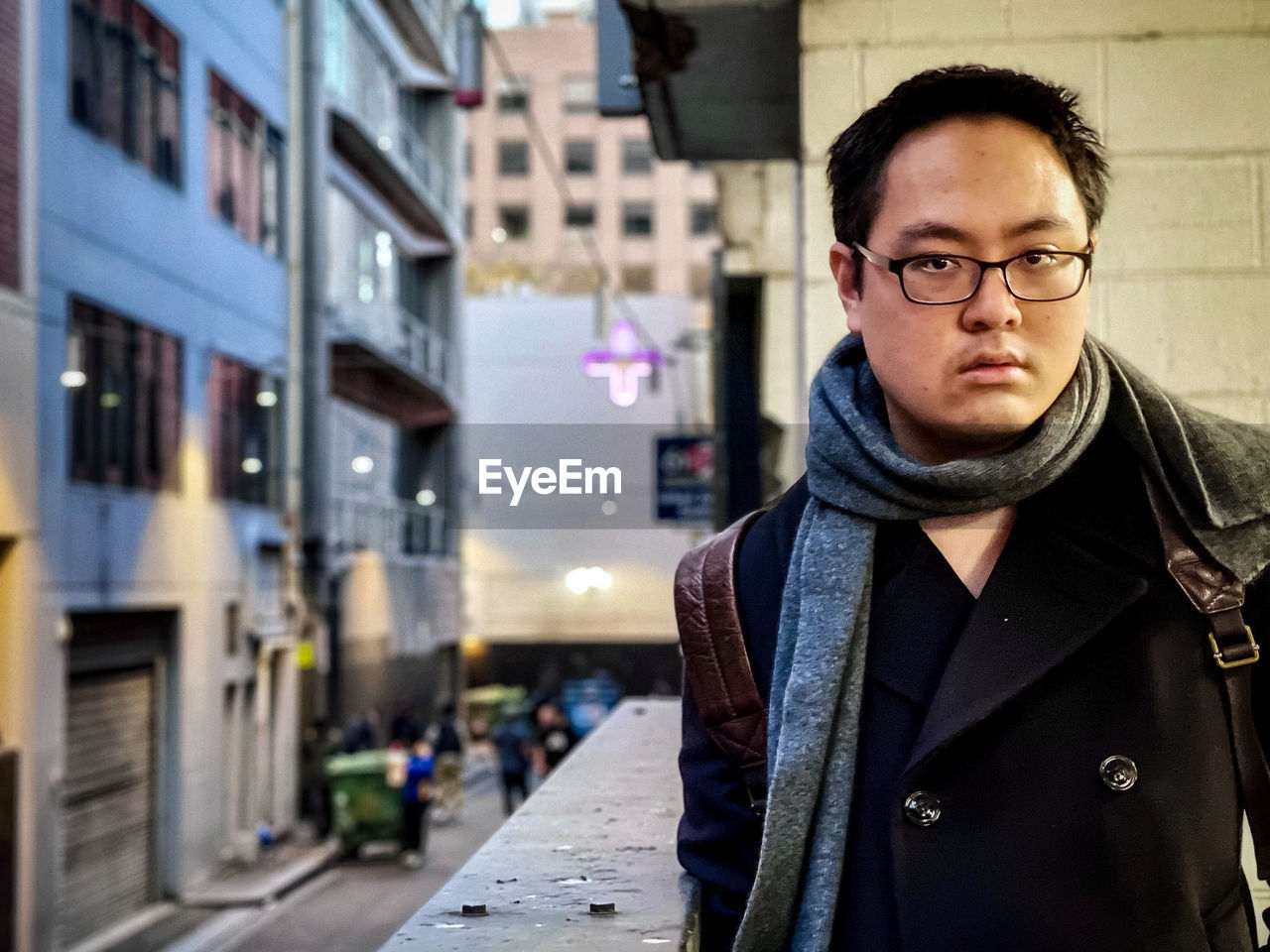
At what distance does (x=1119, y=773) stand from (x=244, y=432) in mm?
18561

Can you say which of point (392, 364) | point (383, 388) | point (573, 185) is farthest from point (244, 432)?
point (573, 185)

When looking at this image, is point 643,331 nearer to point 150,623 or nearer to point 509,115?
point 509,115

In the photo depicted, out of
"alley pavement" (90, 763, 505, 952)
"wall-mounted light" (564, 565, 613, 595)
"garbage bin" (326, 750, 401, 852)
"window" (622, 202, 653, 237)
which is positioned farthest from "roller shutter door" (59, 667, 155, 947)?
"window" (622, 202, 653, 237)

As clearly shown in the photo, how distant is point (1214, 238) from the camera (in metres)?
4.09

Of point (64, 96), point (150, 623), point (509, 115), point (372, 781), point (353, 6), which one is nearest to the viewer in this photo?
point (64, 96)

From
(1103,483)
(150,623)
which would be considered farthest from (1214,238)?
(150,623)

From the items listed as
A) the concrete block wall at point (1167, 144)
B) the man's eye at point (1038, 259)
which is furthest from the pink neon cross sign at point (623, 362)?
the man's eye at point (1038, 259)

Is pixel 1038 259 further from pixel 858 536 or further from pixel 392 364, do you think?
pixel 392 364

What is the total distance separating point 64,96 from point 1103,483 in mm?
14034

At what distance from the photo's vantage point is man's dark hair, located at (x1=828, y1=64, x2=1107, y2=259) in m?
1.93

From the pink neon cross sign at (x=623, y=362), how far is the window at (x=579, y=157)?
1880cm

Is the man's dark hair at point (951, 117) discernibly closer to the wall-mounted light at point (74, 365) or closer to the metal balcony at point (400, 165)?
the wall-mounted light at point (74, 365)

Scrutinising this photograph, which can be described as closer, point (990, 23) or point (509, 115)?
point (990, 23)

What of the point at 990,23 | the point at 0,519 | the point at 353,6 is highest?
the point at 353,6
